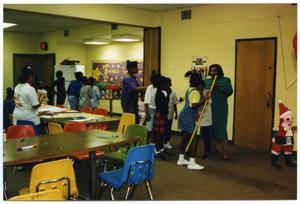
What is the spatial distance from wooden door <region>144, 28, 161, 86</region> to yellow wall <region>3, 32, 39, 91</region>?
560 cm

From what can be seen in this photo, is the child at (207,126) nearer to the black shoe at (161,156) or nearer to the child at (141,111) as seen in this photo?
the black shoe at (161,156)

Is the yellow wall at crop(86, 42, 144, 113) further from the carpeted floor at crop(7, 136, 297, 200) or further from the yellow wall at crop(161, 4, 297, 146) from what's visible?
the carpeted floor at crop(7, 136, 297, 200)

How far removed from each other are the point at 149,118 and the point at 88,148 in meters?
2.40

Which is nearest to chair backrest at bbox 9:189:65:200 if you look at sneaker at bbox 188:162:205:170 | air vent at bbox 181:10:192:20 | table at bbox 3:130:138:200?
table at bbox 3:130:138:200

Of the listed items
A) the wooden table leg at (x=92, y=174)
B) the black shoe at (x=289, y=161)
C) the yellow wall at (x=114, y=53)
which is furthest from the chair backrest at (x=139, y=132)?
the yellow wall at (x=114, y=53)

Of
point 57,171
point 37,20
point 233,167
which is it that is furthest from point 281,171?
point 37,20

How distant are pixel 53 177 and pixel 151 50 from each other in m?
5.58

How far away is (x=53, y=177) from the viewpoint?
9.01ft

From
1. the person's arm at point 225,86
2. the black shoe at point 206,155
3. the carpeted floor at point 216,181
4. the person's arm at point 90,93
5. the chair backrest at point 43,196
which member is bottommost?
the carpeted floor at point 216,181

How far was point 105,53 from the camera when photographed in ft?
36.8

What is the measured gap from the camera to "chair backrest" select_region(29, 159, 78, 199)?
2.67m

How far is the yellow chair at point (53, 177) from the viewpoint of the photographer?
2670 millimetres

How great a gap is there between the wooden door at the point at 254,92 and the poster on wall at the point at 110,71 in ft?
15.3

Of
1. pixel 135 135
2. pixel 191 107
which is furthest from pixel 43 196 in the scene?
pixel 191 107
